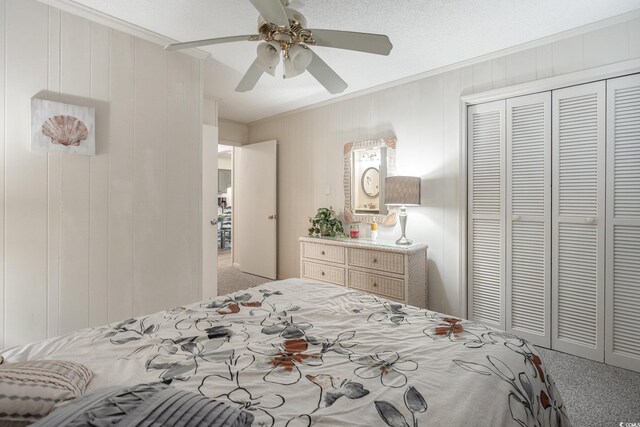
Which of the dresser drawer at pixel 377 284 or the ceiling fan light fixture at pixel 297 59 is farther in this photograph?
the dresser drawer at pixel 377 284

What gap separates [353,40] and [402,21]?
3.26ft

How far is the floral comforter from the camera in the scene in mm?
900

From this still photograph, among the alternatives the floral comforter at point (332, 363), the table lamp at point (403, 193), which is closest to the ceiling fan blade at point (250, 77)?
the floral comforter at point (332, 363)

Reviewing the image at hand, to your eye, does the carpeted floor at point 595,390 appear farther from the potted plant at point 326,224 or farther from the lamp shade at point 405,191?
the potted plant at point 326,224

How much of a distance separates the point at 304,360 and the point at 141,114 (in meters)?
2.39

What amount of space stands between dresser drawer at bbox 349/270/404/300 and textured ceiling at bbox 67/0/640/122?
2.08 m

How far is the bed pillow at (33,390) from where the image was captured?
760 mm

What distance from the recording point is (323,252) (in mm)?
3729

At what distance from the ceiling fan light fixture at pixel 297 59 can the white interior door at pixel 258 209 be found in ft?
10.1

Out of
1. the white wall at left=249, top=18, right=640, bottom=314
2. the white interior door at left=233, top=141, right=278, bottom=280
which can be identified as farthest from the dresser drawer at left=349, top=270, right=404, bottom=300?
the white interior door at left=233, top=141, right=278, bottom=280

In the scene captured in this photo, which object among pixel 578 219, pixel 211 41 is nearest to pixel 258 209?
pixel 211 41

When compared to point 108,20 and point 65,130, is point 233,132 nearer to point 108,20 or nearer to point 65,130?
point 108,20

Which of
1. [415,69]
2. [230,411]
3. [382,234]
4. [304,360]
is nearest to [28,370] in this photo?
Answer: [230,411]

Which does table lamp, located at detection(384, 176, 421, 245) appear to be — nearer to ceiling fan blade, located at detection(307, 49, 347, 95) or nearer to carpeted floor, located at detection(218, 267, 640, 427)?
ceiling fan blade, located at detection(307, 49, 347, 95)
